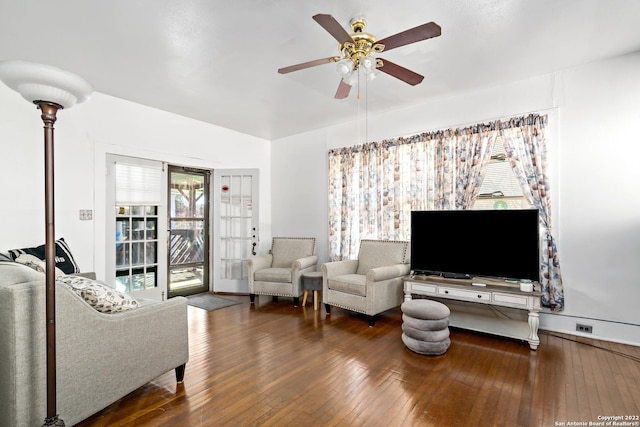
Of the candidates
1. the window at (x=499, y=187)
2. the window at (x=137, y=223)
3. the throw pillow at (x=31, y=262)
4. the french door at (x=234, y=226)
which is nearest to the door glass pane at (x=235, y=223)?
the french door at (x=234, y=226)

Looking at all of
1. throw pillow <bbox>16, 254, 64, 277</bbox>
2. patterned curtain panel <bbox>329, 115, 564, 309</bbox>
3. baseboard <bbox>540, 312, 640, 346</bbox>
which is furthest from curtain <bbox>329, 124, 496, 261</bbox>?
throw pillow <bbox>16, 254, 64, 277</bbox>

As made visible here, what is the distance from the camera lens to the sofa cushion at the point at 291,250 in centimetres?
491

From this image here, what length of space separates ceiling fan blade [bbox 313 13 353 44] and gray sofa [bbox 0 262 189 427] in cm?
206

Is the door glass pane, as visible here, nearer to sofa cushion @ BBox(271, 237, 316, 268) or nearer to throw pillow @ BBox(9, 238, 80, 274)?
sofa cushion @ BBox(271, 237, 316, 268)

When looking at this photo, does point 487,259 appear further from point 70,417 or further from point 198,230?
point 198,230

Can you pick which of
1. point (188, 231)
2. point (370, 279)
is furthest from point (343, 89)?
point (188, 231)

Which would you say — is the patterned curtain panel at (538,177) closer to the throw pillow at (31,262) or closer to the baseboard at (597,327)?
the baseboard at (597,327)

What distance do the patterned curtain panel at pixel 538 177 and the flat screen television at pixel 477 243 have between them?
0.34 meters

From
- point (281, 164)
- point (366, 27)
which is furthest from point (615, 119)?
point (281, 164)

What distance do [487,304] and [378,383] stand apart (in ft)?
5.61

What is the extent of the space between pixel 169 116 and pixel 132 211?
1468mm

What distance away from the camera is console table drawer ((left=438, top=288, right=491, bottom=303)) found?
3102 millimetres

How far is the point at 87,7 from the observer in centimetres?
221

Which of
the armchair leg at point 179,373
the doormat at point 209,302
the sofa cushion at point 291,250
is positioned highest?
the sofa cushion at point 291,250
